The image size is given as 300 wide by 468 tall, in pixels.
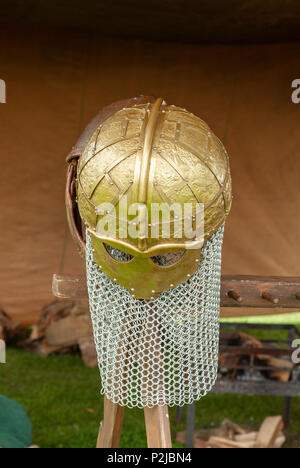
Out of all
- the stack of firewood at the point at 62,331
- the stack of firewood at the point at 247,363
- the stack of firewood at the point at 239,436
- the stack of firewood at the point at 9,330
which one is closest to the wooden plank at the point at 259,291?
the stack of firewood at the point at 247,363

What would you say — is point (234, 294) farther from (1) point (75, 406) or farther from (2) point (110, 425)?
(1) point (75, 406)

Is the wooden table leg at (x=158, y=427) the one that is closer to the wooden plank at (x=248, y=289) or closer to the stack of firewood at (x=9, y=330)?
the wooden plank at (x=248, y=289)

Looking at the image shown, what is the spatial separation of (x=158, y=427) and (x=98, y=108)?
2.93m

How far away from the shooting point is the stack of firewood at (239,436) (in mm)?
3203

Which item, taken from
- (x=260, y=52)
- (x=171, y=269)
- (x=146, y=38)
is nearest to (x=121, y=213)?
(x=171, y=269)

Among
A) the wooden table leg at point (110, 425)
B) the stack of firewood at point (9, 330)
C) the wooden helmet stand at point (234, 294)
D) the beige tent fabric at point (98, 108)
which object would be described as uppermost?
the beige tent fabric at point (98, 108)

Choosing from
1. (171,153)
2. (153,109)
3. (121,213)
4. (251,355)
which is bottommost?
(251,355)

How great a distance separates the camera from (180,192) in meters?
1.39

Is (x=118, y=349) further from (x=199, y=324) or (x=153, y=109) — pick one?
(x=153, y=109)

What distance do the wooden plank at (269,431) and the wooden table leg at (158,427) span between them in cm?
183

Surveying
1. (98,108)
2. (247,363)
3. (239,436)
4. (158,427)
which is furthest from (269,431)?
(98,108)

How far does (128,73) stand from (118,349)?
111 inches

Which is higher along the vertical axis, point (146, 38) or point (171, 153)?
point (146, 38)

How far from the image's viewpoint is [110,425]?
1.81 meters
